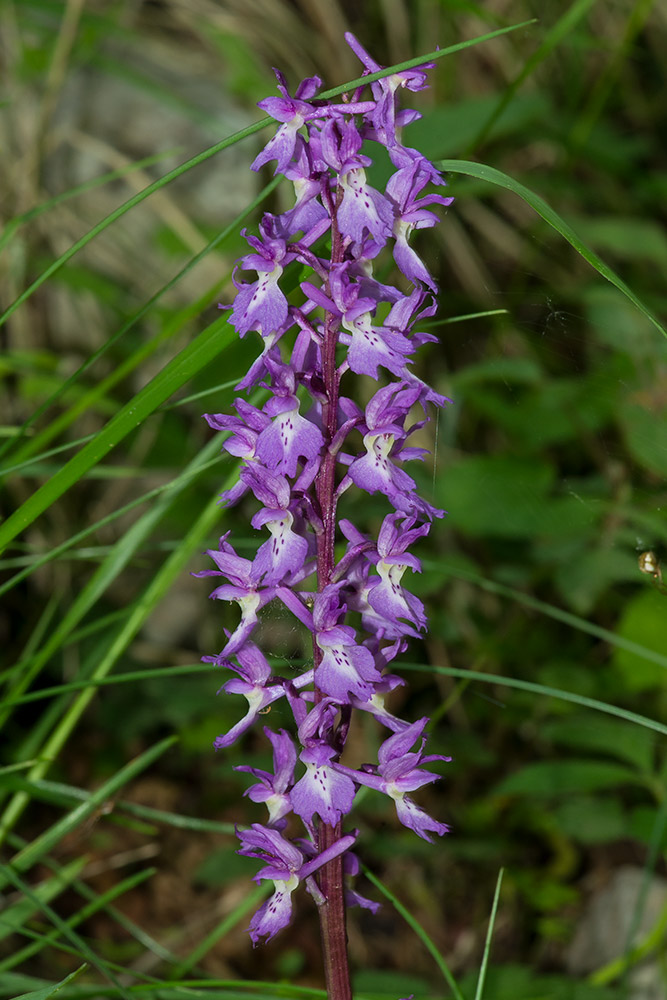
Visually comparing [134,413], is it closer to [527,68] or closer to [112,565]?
[112,565]

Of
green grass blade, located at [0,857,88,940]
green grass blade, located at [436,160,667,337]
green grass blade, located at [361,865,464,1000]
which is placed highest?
green grass blade, located at [436,160,667,337]

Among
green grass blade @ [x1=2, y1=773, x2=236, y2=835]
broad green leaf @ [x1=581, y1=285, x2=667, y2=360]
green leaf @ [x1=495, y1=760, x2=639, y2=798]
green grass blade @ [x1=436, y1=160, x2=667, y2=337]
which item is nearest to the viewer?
green grass blade @ [x1=436, y1=160, x2=667, y2=337]

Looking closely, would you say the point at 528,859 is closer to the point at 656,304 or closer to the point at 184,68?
the point at 656,304

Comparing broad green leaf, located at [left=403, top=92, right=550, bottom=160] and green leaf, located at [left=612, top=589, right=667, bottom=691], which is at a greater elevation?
broad green leaf, located at [left=403, top=92, right=550, bottom=160]

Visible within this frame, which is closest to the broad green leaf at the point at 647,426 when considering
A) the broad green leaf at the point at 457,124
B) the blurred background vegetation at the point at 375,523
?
the blurred background vegetation at the point at 375,523

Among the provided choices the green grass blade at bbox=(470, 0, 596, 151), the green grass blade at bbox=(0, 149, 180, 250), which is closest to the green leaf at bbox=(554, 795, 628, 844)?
the green grass blade at bbox=(470, 0, 596, 151)

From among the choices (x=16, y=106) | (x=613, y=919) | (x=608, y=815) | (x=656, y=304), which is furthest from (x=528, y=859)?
(x=16, y=106)

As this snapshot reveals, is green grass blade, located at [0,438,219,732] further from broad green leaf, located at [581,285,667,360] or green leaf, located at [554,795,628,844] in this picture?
broad green leaf, located at [581,285,667,360]
